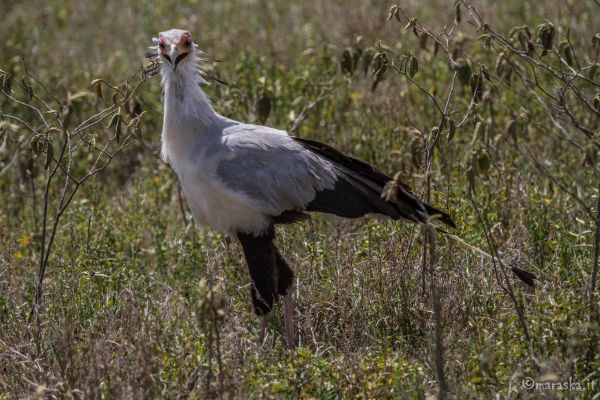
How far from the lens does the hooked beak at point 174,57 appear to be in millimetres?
5152

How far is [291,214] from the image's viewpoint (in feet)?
17.4

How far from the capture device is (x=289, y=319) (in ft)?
16.9

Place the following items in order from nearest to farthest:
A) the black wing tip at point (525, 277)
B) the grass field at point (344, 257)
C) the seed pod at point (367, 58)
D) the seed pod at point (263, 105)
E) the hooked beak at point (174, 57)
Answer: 1. the grass field at point (344, 257)
2. the black wing tip at point (525, 277)
3. the hooked beak at point (174, 57)
4. the seed pod at point (367, 58)
5. the seed pod at point (263, 105)

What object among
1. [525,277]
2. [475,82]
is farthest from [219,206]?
[525,277]

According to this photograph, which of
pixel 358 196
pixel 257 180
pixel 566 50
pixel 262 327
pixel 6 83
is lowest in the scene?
pixel 262 327

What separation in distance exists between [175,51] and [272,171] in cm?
88

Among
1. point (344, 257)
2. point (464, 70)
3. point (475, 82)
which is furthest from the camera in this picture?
point (344, 257)

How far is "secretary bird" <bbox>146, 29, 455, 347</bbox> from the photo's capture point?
5070mm

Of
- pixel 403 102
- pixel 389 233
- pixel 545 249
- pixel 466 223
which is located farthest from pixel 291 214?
pixel 403 102

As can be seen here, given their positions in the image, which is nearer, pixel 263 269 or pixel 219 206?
pixel 219 206

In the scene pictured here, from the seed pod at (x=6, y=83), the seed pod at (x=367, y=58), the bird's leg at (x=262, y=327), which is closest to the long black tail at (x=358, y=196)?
the seed pod at (x=367, y=58)

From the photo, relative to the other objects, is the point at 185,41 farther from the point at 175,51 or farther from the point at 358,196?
the point at 358,196

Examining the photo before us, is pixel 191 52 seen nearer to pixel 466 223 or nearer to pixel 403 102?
pixel 466 223

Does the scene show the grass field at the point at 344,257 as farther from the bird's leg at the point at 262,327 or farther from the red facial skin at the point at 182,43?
the red facial skin at the point at 182,43
